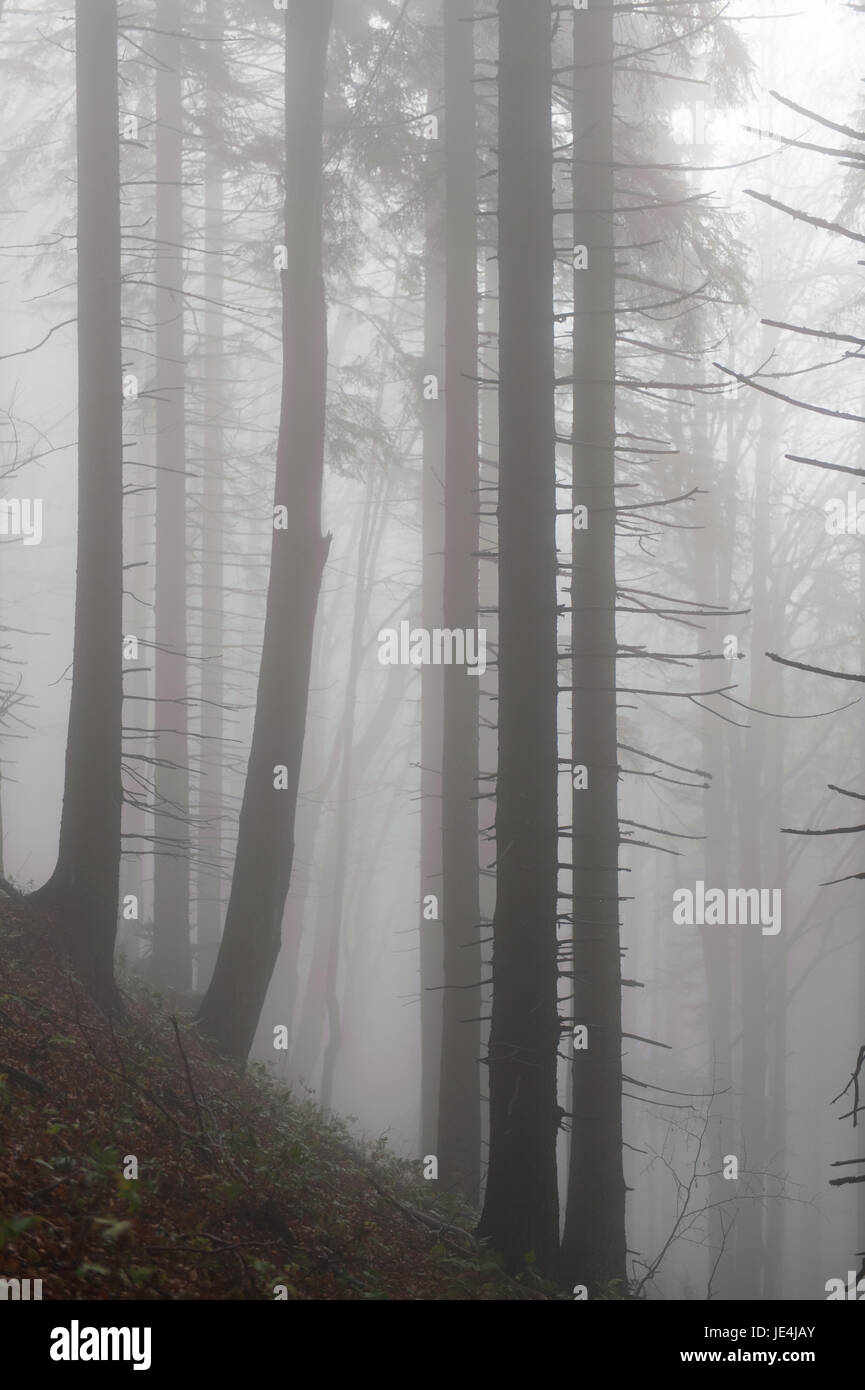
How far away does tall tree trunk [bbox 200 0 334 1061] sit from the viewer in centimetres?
985

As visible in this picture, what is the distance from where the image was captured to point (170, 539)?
613 inches

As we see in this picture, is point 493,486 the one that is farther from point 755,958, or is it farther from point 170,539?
point 755,958

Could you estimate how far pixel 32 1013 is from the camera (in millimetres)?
7336

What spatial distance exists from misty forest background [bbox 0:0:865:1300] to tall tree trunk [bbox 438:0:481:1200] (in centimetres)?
4

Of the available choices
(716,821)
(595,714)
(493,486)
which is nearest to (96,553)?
(493,486)

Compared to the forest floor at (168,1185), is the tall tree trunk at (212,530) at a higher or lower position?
higher

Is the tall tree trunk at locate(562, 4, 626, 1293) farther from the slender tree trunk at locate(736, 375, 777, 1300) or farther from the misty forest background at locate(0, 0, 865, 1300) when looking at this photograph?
the slender tree trunk at locate(736, 375, 777, 1300)

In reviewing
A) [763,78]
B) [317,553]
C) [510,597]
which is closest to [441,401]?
[317,553]

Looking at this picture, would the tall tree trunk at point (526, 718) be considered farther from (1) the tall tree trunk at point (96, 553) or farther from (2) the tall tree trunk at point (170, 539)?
(2) the tall tree trunk at point (170, 539)

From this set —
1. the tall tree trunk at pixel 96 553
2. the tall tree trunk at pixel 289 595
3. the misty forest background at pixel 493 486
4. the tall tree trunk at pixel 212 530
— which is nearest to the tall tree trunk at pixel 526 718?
the misty forest background at pixel 493 486

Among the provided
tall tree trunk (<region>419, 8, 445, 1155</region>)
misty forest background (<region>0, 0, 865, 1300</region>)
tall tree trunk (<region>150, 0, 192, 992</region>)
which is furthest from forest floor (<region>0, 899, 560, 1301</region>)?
tall tree trunk (<region>150, 0, 192, 992</region>)

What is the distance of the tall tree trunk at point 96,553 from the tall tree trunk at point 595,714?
3.61m

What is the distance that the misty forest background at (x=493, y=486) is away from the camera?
7492 mm

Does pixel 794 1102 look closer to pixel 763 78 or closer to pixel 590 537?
pixel 763 78
